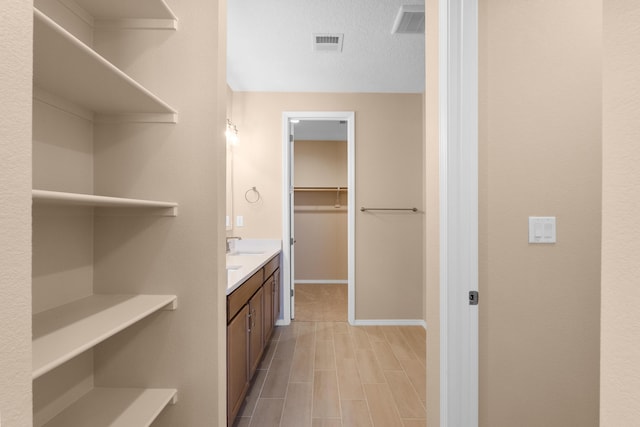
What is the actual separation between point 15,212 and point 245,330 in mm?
1623

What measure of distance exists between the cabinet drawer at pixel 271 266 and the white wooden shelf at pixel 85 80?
Answer: 1685 millimetres

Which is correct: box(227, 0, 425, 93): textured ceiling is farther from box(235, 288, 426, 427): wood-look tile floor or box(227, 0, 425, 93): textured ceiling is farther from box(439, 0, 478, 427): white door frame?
box(235, 288, 426, 427): wood-look tile floor

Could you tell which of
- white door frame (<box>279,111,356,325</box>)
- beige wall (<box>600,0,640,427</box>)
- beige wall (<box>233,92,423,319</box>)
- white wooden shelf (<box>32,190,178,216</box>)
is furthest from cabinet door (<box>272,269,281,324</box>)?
beige wall (<box>600,0,640,427</box>)

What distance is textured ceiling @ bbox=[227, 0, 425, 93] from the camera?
212 cm

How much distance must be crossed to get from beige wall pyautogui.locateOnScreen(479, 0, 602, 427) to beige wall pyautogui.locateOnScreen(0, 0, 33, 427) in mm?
1355

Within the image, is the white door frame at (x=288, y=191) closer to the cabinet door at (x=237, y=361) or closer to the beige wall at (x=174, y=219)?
the cabinet door at (x=237, y=361)

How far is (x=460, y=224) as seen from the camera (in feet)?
3.92

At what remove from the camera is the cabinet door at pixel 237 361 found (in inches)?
64.4

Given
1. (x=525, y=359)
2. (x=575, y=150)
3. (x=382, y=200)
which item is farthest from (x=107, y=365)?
(x=382, y=200)

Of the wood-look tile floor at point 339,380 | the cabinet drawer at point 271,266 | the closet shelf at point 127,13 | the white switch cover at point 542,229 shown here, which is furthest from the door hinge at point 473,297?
the cabinet drawer at point 271,266

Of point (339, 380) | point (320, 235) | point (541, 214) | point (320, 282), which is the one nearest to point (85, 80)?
point (541, 214)

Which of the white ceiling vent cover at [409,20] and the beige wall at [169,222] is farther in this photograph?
the white ceiling vent cover at [409,20]

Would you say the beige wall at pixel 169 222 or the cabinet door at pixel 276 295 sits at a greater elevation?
the beige wall at pixel 169 222

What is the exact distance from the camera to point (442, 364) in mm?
1224
